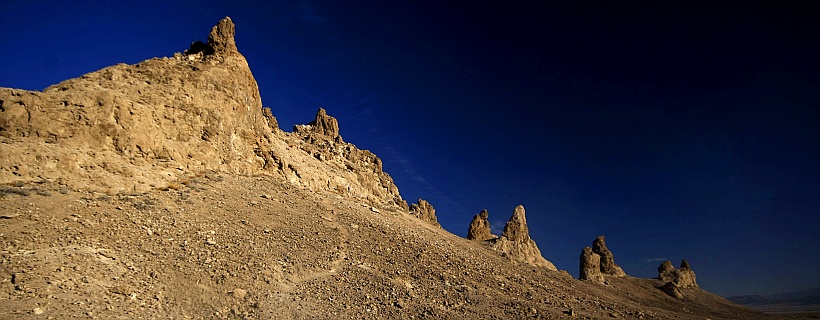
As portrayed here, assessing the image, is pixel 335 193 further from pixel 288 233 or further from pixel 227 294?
pixel 227 294

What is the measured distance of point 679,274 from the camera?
6806 cm

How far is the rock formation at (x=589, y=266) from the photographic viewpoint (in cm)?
5144

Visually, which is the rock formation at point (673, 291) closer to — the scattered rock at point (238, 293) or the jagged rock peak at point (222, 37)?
the scattered rock at point (238, 293)

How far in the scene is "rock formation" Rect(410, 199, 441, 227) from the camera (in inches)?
1945

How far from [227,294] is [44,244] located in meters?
6.16

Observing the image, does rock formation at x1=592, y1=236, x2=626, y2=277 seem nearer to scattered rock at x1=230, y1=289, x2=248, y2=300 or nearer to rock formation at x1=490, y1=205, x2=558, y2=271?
rock formation at x1=490, y1=205, x2=558, y2=271

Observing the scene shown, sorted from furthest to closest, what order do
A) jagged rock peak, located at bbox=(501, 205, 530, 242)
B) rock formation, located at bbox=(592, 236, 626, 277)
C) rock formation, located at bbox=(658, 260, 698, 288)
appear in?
rock formation, located at bbox=(658, 260, 698, 288)
rock formation, located at bbox=(592, 236, 626, 277)
jagged rock peak, located at bbox=(501, 205, 530, 242)

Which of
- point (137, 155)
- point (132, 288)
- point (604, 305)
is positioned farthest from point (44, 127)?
point (604, 305)

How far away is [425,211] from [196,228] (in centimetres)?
3361

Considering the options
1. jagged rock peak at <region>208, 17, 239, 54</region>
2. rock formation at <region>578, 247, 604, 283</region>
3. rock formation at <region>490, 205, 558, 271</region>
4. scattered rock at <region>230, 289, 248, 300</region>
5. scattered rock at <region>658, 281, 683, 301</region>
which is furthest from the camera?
rock formation at <region>578, 247, 604, 283</region>

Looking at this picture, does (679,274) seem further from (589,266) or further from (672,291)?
(589,266)

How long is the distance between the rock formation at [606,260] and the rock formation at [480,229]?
22.1m

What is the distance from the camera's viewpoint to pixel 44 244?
49.4 feet

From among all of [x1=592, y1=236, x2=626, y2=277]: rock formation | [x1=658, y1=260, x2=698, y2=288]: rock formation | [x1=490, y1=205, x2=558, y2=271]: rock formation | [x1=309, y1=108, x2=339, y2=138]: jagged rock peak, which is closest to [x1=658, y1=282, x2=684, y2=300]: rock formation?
[x1=592, y1=236, x2=626, y2=277]: rock formation
